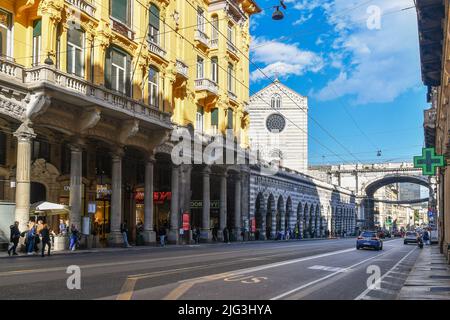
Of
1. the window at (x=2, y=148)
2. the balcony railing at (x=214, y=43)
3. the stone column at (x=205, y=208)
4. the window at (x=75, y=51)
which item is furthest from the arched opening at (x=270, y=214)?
the window at (x=2, y=148)

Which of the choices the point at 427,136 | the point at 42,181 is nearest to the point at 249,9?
the point at 427,136

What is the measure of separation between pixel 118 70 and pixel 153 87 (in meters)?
4.75

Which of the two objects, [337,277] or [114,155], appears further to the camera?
[114,155]

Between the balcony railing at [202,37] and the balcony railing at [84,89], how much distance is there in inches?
469

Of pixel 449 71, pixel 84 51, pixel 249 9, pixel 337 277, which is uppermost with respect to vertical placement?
pixel 249 9

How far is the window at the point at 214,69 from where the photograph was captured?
49125 millimetres

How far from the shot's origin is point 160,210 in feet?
154

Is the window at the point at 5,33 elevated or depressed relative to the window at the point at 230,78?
depressed

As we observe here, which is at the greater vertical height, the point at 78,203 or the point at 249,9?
the point at 249,9

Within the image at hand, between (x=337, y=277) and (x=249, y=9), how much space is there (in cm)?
4411

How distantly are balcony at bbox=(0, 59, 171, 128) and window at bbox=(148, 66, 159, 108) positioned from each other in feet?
14.9

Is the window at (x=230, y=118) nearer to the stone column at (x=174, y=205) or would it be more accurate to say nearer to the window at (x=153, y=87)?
the stone column at (x=174, y=205)

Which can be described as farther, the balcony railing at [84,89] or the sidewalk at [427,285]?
the balcony railing at [84,89]
